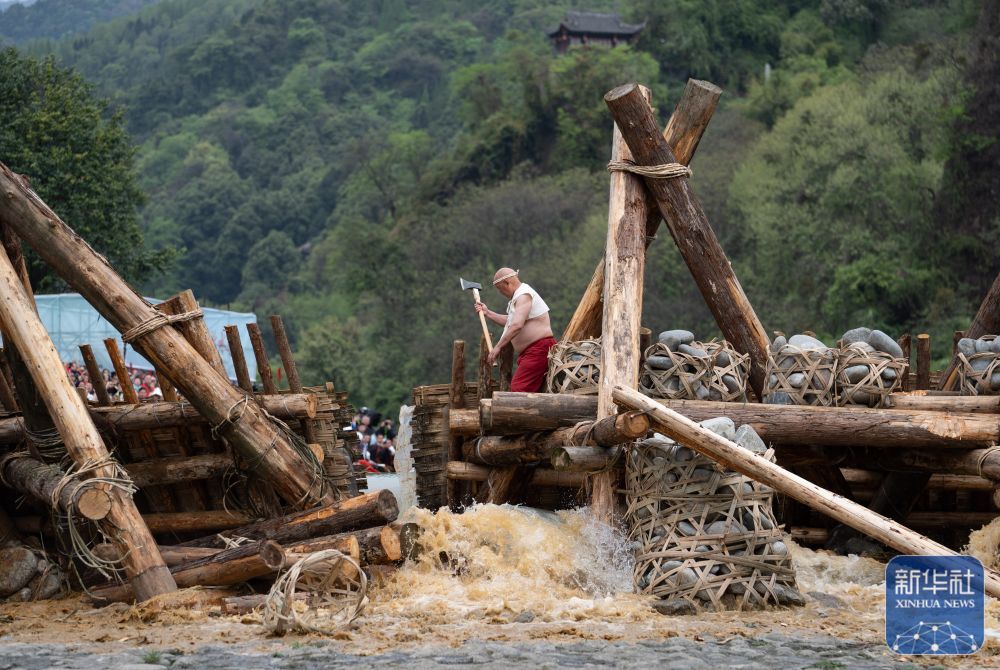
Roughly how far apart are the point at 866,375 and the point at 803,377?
1.37 feet

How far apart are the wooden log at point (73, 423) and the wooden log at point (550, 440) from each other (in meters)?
2.70

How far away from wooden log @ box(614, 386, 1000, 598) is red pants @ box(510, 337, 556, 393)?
1949 mm

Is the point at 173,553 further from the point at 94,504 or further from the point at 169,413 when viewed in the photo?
the point at 169,413

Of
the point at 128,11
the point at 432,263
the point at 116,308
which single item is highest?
the point at 128,11

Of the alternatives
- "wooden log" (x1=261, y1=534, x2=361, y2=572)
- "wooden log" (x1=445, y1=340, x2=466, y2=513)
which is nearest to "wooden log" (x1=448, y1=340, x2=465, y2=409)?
"wooden log" (x1=445, y1=340, x2=466, y2=513)

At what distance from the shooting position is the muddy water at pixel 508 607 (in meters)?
7.94

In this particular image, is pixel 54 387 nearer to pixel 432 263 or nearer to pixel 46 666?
pixel 46 666

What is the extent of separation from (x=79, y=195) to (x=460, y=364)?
2916 centimetres

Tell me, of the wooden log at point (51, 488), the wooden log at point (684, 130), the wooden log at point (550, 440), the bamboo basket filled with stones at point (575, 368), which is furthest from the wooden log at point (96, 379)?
the wooden log at point (684, 130)

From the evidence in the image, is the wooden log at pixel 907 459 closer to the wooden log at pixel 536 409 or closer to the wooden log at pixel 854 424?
the wooden log at pixel 854 424

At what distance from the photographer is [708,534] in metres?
8.67

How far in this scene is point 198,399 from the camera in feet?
32.5

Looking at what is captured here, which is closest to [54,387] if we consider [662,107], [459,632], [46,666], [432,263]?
[46,666]

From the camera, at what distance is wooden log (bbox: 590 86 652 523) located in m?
9.80
